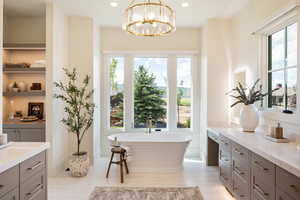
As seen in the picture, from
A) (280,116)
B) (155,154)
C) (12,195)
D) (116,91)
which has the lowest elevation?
(155,154)

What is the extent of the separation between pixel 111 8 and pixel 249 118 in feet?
9.87

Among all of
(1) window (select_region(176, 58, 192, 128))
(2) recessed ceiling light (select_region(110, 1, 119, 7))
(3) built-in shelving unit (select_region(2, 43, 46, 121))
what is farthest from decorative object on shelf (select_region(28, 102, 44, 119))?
(1) window (select_region(176, 58, 192, 128))

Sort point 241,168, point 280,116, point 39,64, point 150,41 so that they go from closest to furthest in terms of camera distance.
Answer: point 241,168, point 280,116, point 39,64, point 150,41

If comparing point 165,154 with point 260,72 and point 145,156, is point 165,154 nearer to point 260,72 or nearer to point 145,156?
point 145,156

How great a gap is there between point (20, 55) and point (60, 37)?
3.60ft

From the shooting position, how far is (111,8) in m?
3.68

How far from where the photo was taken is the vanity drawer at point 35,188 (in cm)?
172

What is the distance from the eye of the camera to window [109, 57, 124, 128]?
472 centimetres

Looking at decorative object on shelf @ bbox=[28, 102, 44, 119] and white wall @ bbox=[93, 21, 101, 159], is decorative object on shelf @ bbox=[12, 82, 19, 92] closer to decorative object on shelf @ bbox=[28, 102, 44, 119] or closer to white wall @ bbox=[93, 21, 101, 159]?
decorative object on shelf @ bbox=[28, 102, 44, 119]

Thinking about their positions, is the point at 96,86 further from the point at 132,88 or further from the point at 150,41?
the point at 150,41

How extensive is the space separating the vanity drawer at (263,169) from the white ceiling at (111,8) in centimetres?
267

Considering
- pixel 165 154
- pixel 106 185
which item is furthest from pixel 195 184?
pixel 106 185

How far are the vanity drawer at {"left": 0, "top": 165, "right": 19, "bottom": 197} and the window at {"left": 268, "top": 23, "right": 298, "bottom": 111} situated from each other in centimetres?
298

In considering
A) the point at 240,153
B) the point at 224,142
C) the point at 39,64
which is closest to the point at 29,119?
the point at 39,64
